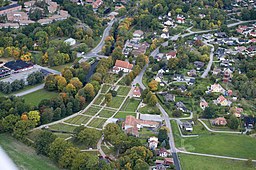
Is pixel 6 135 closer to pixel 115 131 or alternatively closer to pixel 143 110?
pixel 115 131

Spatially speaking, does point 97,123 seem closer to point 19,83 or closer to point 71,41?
point 19,83

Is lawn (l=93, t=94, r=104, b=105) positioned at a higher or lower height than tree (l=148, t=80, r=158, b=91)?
lower

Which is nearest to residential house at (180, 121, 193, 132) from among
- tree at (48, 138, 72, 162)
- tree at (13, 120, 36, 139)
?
tree at (48, 138, 72, 162)

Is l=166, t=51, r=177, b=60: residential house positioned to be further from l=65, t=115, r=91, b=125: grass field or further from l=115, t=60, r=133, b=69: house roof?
l=65, t=115, r=91, b=125: grass field

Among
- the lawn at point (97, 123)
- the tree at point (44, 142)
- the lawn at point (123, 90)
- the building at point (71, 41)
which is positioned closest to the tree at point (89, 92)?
the lawn at point (123, 90)

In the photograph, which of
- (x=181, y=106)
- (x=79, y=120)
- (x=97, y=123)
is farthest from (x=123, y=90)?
(x=79, y=120)

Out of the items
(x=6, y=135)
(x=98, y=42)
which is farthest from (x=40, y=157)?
(x=98, y=42)
